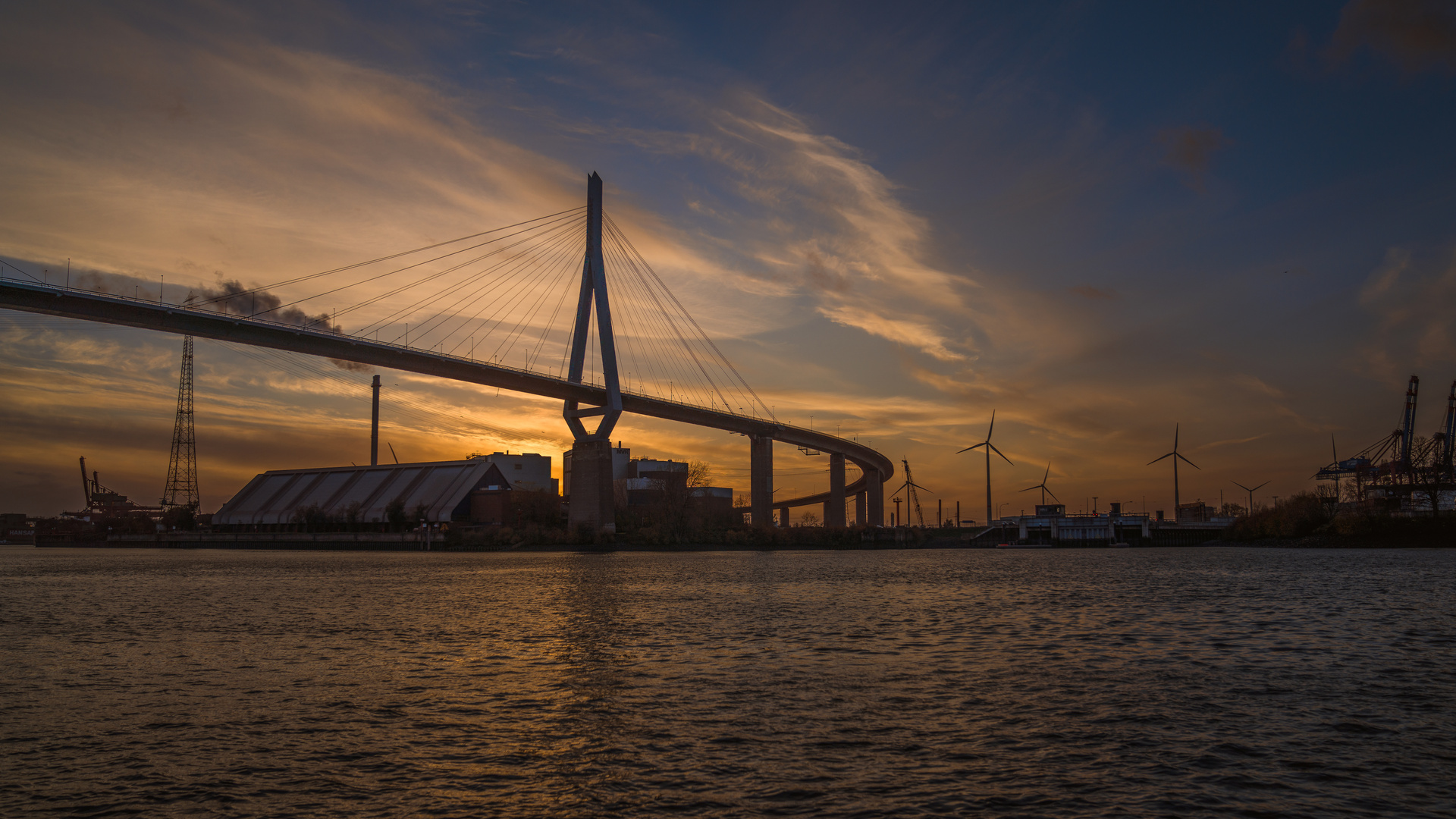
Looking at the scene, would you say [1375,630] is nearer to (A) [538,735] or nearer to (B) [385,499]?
(A) [538,735]

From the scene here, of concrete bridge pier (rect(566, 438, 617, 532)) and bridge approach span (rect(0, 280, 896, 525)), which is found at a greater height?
bridge approach span (rect(0, 280, 896, 525))

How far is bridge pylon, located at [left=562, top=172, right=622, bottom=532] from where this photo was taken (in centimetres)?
8112

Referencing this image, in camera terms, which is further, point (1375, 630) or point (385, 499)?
point (385, 499)

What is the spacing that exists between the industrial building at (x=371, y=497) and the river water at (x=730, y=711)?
284 ft

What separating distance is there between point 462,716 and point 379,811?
452 centimetres

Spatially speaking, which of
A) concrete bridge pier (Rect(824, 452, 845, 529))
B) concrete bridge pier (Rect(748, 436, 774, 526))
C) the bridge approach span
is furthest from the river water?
concrete bridge pier (Rect(824, 452, 845, 529))

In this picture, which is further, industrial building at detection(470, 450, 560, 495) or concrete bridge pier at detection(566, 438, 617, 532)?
industrial building at detection(470, 450, 560, 495)

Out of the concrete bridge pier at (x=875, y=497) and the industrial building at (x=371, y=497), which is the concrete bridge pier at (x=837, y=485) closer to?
the concrete bridge pier at (x=875, y=497)

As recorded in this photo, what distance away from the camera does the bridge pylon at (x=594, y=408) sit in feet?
266

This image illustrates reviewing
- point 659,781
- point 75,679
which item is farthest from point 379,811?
point 75,679

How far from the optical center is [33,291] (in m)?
58.2

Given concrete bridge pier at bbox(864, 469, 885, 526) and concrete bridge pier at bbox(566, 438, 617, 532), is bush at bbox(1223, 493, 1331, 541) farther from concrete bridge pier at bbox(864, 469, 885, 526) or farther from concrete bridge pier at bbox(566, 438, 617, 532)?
concrete bridge pier at bbox(566, 438, 617, 532)

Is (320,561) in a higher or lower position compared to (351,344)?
lower

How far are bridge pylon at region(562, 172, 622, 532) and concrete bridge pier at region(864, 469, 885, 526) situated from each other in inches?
3119
